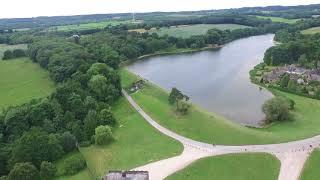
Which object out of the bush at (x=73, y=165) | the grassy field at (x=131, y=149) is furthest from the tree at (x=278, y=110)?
the bush at (x=73, y=165)

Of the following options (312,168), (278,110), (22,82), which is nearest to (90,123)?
(278,110)

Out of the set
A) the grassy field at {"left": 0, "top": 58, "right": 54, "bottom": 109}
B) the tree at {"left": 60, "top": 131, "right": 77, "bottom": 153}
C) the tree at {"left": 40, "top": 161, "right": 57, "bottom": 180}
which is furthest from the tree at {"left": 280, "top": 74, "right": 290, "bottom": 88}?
the tree at {"left": 40, "top": 161, "right": 57, "bottom": 180}

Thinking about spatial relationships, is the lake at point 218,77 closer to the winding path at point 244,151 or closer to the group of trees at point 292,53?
the group of trees at point 292,53

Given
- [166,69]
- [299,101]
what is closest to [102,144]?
[299,101]

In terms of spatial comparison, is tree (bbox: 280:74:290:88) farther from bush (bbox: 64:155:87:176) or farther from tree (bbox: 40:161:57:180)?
tree (bbox: 40:161:57:180)

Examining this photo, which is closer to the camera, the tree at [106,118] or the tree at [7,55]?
the tree at [106,118]

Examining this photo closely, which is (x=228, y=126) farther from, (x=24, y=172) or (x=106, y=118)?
(x=24, y=172)
